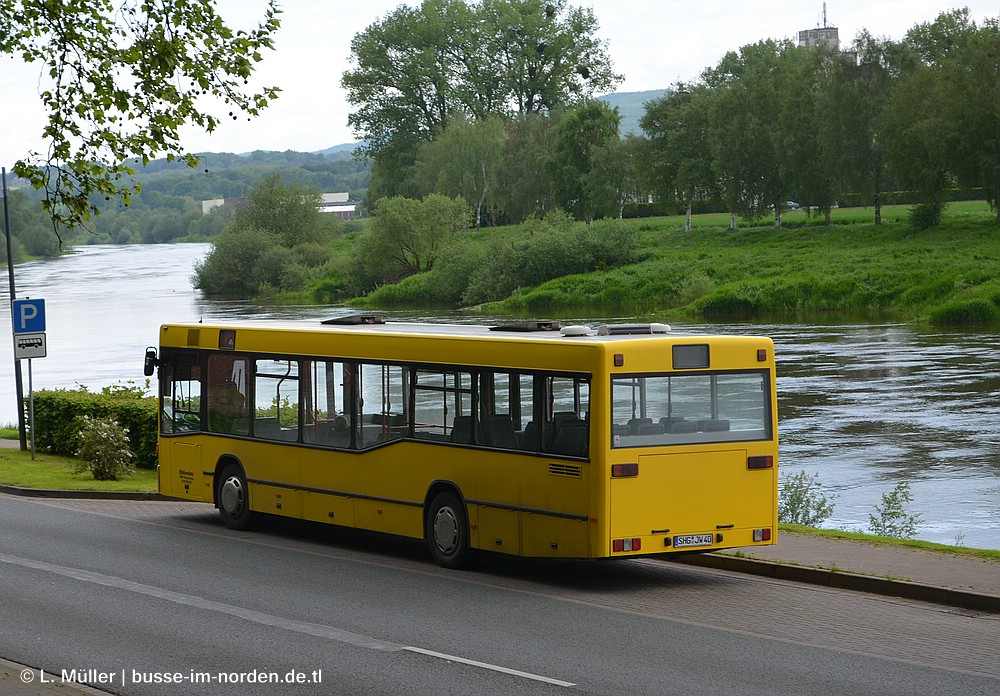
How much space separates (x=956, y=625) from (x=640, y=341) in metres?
3.73

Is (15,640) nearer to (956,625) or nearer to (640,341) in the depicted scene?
(640,341)

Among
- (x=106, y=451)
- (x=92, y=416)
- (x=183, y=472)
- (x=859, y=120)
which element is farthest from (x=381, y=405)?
(x=859, y=120)

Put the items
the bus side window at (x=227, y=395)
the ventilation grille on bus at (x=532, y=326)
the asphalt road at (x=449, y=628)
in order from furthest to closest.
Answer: the bus side window at (x=227, y=395), the ventilation grille on bus at (x=532, y=326), the asphalt road at (x=449, y=628)

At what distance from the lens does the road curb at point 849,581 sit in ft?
38.3

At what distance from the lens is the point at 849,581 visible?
41.4ft

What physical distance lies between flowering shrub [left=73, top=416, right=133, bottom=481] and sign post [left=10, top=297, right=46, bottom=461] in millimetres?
3703

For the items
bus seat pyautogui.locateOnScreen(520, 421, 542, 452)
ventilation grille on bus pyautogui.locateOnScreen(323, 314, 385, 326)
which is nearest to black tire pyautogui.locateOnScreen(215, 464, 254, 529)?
ventilation grille on bus pyautogui.locateOnScreen(323, 314, 385, 326)

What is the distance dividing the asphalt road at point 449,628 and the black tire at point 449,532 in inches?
7.2

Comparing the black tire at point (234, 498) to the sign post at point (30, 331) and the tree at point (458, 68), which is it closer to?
the sign post at point (30, 331)

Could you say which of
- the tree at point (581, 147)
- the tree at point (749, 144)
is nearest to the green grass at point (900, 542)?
the tree at point (749, 144)

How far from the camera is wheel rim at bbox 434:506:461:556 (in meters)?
14.0

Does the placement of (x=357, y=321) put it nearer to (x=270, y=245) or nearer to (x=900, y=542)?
(x=900, y=542)

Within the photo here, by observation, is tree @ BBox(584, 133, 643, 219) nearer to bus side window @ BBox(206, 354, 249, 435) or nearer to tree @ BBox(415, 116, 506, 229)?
tree @ BBox(415, 116, 506, 229)

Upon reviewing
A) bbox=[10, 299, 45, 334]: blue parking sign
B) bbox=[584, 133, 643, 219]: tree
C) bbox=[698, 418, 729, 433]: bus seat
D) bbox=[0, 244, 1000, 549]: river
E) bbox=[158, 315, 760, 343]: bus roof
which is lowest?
bbox=[0, 244, 1000, 549]: river
